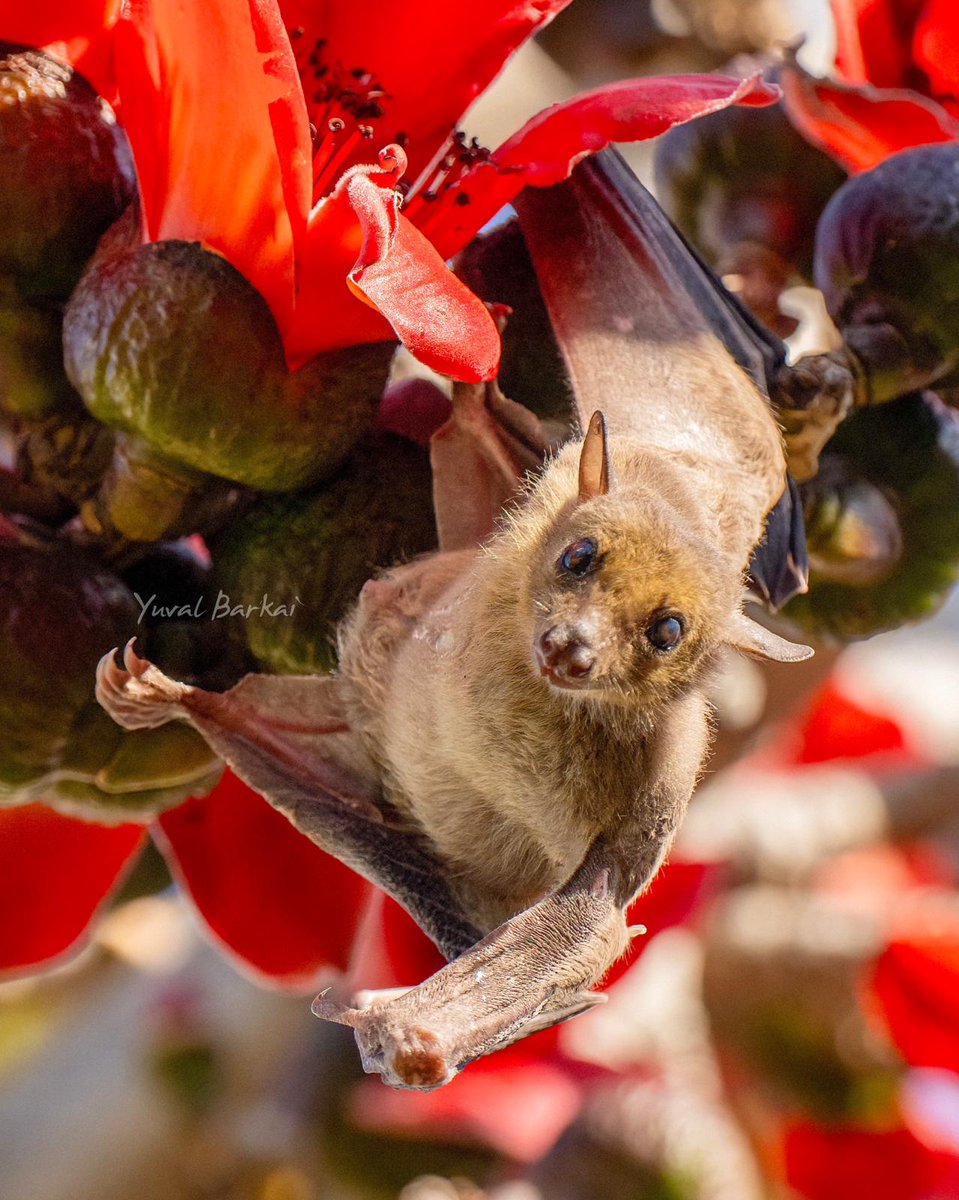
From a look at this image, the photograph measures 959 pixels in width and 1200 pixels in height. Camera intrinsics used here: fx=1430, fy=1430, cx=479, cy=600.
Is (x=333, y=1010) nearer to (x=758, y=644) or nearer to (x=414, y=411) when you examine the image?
(x=758, y=644)

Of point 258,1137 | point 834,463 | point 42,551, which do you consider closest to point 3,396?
point 42,551

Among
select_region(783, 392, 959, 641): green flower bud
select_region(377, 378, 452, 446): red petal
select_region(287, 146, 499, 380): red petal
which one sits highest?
select_region(287, 146, 499, 380): red petal

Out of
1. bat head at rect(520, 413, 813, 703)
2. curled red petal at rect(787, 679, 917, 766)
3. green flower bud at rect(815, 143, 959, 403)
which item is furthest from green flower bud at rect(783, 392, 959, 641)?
curled red petal at rect(787, 679, 917, 766)

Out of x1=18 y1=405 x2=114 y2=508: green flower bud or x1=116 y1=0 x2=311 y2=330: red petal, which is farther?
x1=18 y1=405 x2=114 y2=508: green flower bud

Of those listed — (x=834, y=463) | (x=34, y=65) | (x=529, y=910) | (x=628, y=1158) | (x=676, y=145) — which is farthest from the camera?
(x=628, y=1158)

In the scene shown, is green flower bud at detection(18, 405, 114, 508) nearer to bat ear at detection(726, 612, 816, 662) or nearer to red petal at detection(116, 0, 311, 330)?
red petal at detection(116, 0, 311, 330)

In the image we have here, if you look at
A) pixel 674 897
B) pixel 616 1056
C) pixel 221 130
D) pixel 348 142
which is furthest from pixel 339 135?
pixel 616 1056

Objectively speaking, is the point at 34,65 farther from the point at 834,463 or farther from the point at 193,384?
the point at 834,463
